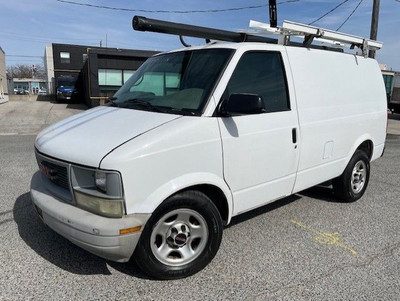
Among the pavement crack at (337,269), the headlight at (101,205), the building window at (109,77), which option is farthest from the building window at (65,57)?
the pavement crack at (337,269)

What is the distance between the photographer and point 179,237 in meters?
3.06

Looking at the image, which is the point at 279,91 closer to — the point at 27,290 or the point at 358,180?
the point at 358,180

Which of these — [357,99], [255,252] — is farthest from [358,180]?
[255,252]

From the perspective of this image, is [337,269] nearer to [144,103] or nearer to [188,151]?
[188,151]

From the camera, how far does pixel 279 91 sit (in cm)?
379

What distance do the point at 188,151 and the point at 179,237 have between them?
748mm

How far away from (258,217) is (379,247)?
4.41 ft

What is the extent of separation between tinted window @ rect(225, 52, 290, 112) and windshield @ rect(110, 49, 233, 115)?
183 mm

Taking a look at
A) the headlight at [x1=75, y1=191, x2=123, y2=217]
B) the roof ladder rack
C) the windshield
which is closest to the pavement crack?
the headlight at [x1=75, y1=191, x2=123, y2=217]

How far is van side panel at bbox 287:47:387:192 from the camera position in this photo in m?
4.00

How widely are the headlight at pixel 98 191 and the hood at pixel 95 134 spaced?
9 centimetres

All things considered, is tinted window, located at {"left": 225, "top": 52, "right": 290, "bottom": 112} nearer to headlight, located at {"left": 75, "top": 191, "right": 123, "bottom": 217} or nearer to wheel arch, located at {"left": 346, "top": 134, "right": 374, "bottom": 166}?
headlight, located at {"left": 75, "top": 191, "right": 123, "bottom": 217}

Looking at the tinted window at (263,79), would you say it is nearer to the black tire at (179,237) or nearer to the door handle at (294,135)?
the door handle at (294,135)

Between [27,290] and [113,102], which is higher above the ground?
[113,102]
